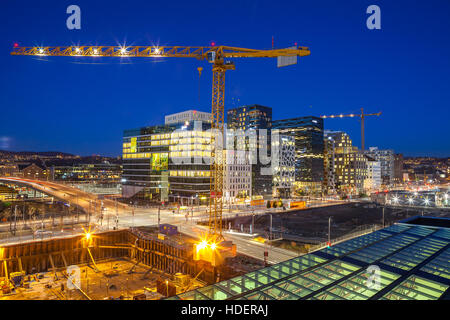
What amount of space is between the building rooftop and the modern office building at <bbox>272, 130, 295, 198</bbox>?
14538cm

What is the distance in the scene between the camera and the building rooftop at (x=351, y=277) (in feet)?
43.3

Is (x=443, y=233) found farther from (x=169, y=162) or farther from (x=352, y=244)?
(x=169, y=162)

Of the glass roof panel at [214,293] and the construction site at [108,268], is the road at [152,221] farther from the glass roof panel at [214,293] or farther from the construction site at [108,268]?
the glass roof panel at [214,293]

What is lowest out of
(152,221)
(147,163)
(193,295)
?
(152,221)

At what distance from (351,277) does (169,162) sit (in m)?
114

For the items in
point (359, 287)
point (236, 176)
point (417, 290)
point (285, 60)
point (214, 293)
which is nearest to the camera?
point (214, 293)

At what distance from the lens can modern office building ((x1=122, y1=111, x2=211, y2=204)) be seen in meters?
115

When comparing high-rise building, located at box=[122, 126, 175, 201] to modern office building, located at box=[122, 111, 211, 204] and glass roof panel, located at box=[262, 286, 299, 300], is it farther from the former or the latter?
glass roof panel, located at box=[262, 286, 299, 300]

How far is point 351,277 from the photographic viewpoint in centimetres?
1539

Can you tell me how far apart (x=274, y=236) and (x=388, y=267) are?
4367cm

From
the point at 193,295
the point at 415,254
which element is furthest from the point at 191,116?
the point at 193,295

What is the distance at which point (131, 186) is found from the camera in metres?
139

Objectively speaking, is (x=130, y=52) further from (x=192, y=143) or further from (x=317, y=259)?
(x=317, y=259)
